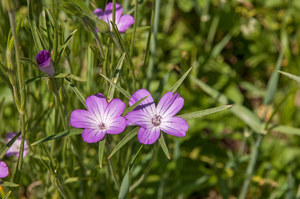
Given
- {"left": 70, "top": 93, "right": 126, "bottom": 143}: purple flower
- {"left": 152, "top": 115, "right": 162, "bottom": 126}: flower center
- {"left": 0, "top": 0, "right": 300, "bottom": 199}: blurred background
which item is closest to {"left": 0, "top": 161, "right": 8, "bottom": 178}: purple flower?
{"left": 70, "top": 93, "right": 126, "bottom": 143}: purple flower

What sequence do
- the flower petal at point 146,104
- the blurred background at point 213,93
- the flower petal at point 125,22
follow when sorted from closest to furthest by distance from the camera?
1. the flower petal at point 146,104
2. the flower petal at point 125,22
3. the blurred background at point 213,93

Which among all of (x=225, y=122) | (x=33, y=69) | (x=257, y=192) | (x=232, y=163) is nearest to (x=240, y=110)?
(x=232, y=163)

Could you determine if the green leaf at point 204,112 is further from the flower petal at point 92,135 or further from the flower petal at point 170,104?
the flower petal at point 92,135

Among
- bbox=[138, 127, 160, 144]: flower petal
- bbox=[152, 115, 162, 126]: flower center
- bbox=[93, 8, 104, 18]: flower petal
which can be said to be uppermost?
bbox=[93, 8, 104, 18]: flower petal

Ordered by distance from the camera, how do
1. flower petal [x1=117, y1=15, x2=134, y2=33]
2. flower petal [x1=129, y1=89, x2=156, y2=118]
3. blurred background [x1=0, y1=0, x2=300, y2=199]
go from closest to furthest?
flower petal [x1=129, y1=89, x2=156, y2=118] → flower petal [x1=117, y1=15, x2=134, y2=33] → blurred background [x1=0, y1=0, x2=300, y2=199]

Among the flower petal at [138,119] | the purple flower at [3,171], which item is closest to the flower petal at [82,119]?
the flower petal at [138,119]

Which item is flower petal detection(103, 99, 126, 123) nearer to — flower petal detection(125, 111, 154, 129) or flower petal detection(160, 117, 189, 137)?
flower petal detection(125, 111, 154, 129)

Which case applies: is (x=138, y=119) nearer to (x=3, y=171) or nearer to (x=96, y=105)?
(x=96, y=105)

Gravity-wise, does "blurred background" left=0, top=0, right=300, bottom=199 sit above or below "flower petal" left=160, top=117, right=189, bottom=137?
below

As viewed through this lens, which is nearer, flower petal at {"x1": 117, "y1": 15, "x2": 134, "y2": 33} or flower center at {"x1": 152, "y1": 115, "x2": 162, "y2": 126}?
flower center at {"x1": 152, "y1": 115, "x2": 162, "y2": 126}
